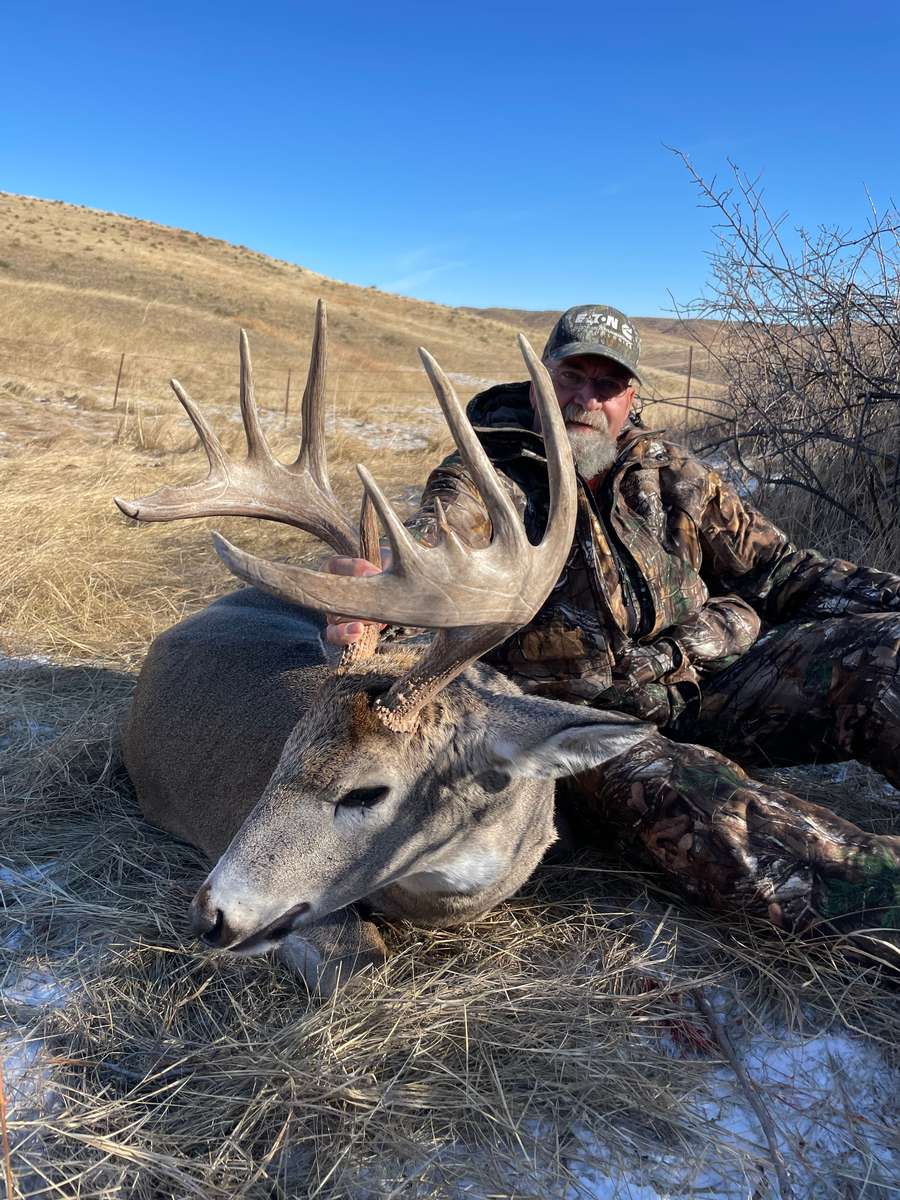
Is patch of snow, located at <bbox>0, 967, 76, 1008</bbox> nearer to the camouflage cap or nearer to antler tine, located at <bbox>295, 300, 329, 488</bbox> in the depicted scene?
antler tine, located at <bbox>295, 300, 329, 488</bbox>

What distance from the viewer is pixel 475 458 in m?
2.21

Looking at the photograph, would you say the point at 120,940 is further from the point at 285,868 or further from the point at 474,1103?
the point at 474,1103

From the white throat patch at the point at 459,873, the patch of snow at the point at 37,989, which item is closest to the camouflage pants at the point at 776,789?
the white throat patch at the point at 459,873

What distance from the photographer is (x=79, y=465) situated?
862cm

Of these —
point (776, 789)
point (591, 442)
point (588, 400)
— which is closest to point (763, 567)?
point (591, 442)

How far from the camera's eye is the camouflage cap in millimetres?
3928

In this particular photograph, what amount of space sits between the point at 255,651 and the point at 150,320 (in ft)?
105

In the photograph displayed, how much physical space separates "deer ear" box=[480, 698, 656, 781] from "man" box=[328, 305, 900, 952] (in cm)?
58

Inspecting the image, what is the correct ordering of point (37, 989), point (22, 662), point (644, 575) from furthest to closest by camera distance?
point (22, 662) < point (644, 575) < point (37, 989)

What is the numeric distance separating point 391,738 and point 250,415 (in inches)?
51.4

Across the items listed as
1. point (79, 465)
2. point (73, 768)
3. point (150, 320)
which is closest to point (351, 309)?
point (150, 320)

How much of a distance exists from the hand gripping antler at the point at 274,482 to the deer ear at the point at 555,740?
0.97 meters

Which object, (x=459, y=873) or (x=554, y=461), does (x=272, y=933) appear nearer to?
(x=459, y=873)

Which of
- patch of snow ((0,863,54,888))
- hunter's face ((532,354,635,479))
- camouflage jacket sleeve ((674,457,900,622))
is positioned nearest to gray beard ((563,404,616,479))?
hunter's face ((532,354,635,479))
